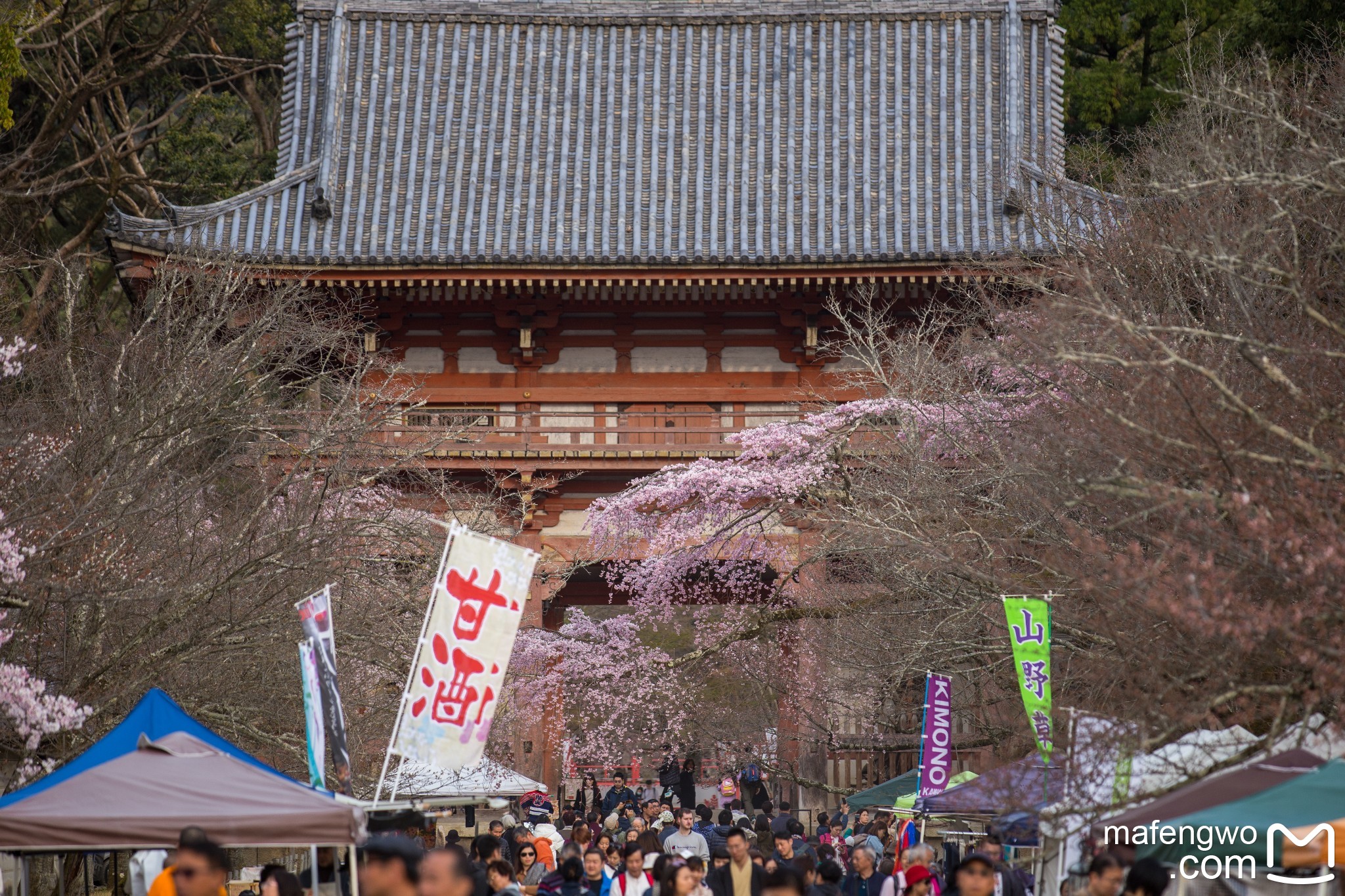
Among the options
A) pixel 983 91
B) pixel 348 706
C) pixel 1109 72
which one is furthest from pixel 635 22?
pixel 348 706

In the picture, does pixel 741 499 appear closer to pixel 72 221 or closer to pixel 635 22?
pixel 635 22

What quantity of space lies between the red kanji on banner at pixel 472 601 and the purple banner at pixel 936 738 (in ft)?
17.5

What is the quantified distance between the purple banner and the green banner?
2.07 metres

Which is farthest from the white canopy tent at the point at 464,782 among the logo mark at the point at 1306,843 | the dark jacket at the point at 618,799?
the logo mark at the point at 1306,843

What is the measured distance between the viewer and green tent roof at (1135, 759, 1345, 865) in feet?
23.9

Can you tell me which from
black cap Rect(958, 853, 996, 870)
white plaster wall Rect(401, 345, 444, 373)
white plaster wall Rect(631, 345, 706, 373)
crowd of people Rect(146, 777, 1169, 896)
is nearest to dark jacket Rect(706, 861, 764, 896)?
crowd of people Rect(146, 777, 1169, 896)

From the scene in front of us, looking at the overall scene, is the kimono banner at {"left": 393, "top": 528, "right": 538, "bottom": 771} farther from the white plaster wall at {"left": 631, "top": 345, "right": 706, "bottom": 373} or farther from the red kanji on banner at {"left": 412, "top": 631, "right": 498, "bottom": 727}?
the white plaster wall at {"left": 631, "top": 345, "right": 706, "bottom": 373}

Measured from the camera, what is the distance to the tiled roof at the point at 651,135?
21578 mm

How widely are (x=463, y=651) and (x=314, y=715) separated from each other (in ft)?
4.30

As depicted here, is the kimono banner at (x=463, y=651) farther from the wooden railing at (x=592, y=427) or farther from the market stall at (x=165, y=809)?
the wooden railing at (x=592, y=427)

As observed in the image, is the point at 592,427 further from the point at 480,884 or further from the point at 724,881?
the point at 480,884

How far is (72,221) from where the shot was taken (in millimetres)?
28156

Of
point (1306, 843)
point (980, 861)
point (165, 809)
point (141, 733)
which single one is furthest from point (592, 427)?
point (1306, 843)

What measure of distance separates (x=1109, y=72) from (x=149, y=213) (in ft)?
58.8
